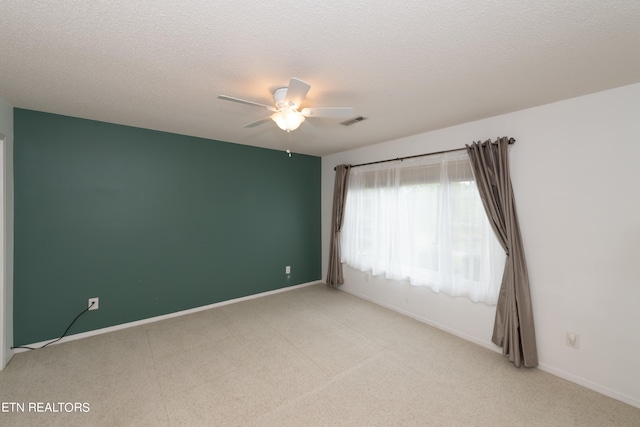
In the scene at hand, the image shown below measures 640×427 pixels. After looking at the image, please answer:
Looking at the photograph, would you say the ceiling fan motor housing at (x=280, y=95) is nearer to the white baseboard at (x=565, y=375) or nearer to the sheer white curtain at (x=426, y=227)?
the sheer white curtain at (x=426, y=227)

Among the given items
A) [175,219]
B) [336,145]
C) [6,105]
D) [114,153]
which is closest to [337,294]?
[336,145]

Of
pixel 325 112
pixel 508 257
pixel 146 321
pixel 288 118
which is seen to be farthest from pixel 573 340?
pixel 146 321

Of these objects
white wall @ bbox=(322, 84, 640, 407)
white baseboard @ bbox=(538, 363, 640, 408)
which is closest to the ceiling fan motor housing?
white wall @ bbox=(322, 84, 640, 407)

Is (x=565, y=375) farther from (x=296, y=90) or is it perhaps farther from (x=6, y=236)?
(x=6, y=236)

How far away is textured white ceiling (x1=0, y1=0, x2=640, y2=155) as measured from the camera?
1248 millimetres

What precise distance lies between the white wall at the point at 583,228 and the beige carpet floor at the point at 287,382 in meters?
0.30

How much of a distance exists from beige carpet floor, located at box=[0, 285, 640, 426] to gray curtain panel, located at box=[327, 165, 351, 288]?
1408mm

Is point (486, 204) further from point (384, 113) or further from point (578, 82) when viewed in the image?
point (384, 113)

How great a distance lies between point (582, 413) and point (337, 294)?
2.95m

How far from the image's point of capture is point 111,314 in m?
3.03

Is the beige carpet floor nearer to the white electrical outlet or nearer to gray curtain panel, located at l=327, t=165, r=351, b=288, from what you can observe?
the white electrical outlet

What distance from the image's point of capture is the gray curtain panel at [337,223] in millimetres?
4414

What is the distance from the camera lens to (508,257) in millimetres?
2520

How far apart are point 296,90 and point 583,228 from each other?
2621mm
